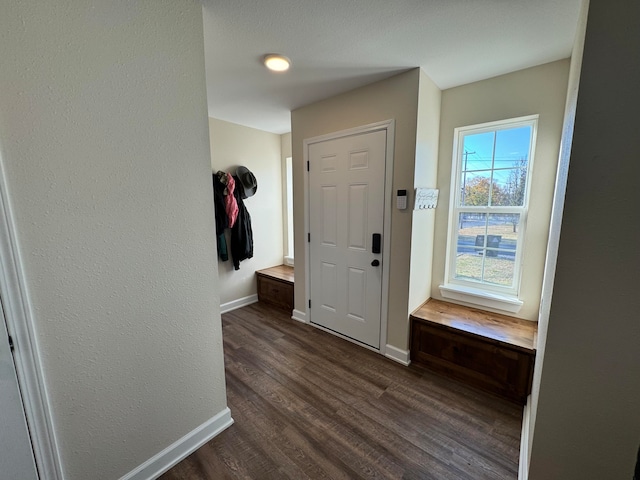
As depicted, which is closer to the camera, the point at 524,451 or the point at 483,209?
the point at 524,451

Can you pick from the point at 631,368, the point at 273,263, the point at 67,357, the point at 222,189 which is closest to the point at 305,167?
the point at 222,189

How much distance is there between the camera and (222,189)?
3.10m

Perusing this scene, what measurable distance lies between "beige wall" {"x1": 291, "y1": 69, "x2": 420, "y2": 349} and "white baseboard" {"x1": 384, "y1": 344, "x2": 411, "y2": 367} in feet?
0.15

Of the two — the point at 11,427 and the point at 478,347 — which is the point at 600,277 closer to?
the point at 478,347

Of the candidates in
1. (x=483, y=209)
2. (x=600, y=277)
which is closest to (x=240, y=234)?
(x=483, y=209)

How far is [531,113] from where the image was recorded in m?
1.98

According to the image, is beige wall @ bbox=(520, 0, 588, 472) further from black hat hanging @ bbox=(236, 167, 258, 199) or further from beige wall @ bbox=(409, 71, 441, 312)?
black hat hanging @ bbox=(236, 167, 258, 199)

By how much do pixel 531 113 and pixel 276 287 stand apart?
303cm

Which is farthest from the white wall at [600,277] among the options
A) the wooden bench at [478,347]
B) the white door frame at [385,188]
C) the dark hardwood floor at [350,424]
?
the white door frame at [385,188]

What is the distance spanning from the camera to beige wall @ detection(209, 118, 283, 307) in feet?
10.6

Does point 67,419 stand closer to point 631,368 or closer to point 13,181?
point 13,181

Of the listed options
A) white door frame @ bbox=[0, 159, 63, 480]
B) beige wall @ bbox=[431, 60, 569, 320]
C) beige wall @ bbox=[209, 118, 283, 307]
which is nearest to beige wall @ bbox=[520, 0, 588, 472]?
beige wall @ bbox=[431, 60, 569, 320]

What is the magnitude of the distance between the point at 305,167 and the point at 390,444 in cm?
237

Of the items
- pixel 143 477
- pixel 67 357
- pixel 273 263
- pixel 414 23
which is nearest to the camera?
pixel 67 357
